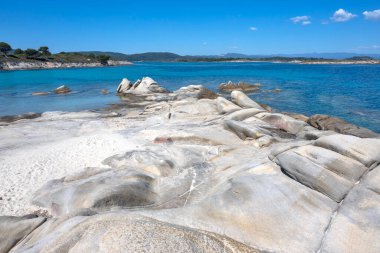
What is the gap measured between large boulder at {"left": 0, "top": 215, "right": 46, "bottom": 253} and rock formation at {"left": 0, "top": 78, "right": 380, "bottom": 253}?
4cm

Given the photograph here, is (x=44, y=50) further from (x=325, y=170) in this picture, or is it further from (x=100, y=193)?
(x=325, y=170)

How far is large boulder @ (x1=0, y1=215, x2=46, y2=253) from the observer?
7.89 m

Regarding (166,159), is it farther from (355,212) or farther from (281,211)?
(355,212)

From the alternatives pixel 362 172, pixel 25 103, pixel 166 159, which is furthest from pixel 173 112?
pixel 25 103

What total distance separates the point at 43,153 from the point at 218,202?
10716mm

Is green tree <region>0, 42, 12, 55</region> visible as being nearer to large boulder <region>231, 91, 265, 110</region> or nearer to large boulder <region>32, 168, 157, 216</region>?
large boulder <region>231, 91, 265, 110</region>

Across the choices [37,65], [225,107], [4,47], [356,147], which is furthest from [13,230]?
[4,47]

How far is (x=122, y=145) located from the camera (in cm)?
1697

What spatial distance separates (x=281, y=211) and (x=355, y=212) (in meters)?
1.97

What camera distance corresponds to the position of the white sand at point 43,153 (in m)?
12.4

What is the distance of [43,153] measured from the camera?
16094 millimetres

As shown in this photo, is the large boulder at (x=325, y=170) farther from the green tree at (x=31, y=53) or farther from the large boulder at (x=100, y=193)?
the green tree at (x=31, y=53)

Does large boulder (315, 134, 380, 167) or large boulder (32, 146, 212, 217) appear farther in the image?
large boulder (32, 146, 212, 217)

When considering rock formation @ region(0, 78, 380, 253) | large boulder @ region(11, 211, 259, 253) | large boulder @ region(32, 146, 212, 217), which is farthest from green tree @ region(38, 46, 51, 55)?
large boulder @ region(11, 211, 259, 253)
